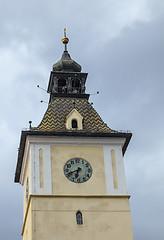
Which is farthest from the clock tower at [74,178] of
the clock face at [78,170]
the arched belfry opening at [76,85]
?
the arched belfry opening at [76,85]

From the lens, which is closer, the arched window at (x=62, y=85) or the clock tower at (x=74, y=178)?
the clock tower at (x=74, y=178)

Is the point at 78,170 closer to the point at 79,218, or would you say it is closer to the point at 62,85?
the point at 79,218

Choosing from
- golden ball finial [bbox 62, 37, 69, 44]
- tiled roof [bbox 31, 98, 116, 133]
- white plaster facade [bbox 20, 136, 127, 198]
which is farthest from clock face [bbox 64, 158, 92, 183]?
golden ball finial [bbox 62, 37, 69, 44]

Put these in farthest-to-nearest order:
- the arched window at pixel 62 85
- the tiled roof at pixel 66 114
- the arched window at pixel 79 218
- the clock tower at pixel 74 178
A: the arched window at pixel 62 85
the tiled roof at pixel 66 114
the arched window at pixel 79 218
the clock tower at pixel 74 178

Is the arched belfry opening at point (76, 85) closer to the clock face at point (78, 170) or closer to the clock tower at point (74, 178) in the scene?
the clock tower at point (74, 178)

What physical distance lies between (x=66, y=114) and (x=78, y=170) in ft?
12.7

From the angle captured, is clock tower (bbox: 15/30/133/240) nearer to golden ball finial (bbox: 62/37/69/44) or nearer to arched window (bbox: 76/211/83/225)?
arched window (bbox: 76/211/83/225)

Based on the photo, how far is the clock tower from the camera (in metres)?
30.4

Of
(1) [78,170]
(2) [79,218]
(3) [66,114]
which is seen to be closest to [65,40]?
(3) [66,114]

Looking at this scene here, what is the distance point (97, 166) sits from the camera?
3244cm

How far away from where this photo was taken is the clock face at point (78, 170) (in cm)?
3181

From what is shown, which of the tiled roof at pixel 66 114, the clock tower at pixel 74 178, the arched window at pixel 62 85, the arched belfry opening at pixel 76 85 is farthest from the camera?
the arched belfry opening at pixel 76 85

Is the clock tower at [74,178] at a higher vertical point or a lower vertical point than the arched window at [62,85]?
lower

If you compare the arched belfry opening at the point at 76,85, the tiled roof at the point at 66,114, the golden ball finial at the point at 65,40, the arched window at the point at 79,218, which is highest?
the golden ball finial at the point at 65,40
